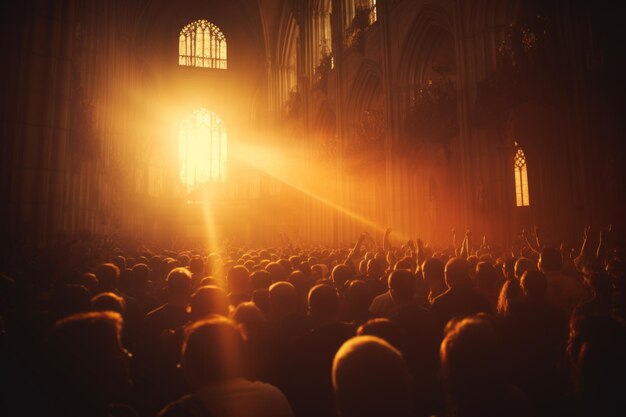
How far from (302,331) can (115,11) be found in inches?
1152

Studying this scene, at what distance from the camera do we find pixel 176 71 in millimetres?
45188

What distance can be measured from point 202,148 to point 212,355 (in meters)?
47.3

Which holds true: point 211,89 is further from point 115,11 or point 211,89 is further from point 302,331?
point 302,331

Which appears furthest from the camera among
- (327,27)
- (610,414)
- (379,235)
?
(327,27)

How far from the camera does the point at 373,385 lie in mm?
1540

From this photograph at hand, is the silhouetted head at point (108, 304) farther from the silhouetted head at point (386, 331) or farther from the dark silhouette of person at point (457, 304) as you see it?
the dark silhouette of person at point (457, 304)

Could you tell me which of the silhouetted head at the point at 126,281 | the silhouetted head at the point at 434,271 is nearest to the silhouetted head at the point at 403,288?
the silhouetted head at the point at 434,271

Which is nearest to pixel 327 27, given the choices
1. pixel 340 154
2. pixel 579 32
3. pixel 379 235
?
pixel 340 154

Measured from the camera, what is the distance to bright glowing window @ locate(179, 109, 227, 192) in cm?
4691

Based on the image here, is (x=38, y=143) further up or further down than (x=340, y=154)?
further down

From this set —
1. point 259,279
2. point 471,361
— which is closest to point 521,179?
point 259,279

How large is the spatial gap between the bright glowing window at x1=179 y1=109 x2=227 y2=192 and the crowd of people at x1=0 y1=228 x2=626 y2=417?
42.3 meters

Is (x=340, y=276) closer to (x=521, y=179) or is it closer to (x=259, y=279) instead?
(x=259, y=279)

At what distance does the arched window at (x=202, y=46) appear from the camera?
45.7 m
